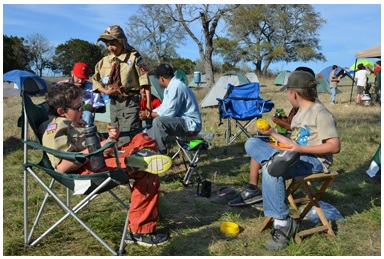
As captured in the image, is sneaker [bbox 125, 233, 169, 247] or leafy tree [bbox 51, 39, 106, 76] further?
leafy tree [bbox 51, 39, 106, 76]

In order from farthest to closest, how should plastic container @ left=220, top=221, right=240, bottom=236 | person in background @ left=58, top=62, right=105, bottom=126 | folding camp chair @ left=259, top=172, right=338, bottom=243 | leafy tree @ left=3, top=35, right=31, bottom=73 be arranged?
leafy tree @ left=3, top=35, right=31, bottom=73, person in background @ left=58, top=62, right=105, bottom=126, plastic container @ left=220, top=221, right=240, bottom=236, folding camp chair @ left=259, top=172, right=338, bottom=243

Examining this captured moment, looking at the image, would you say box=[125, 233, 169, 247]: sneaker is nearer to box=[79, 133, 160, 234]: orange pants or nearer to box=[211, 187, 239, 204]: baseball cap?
box=[79, 133, 160, 234]: orange pants

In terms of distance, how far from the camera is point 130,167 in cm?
255

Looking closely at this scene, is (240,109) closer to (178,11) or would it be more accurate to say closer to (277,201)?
(277,201)

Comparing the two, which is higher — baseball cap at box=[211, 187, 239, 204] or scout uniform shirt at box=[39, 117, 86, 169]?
scout uniform shirt at box=[39, 117, 86, 169]

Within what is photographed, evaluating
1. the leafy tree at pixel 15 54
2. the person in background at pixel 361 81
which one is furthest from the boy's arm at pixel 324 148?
the leafy tree at pixel 15 54

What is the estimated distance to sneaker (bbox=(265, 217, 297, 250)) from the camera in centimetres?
262

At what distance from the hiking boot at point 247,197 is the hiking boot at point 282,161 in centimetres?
106

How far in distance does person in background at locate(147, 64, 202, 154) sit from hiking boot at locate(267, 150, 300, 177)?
1927 mm

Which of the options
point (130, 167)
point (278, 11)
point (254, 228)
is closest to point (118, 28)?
point (130, 167)

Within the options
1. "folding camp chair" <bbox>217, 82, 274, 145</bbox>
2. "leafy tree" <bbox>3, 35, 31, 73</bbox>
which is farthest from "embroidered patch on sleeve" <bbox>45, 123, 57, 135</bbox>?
"leafy tree" <bbox>3, 35, 31, 73</bbox>

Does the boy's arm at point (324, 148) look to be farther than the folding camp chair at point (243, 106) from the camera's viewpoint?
No

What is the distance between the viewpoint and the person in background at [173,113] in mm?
4277

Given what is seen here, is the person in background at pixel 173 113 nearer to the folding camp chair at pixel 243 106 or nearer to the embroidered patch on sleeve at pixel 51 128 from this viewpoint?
the embroidered patch on sleeve at pixel 51 128
